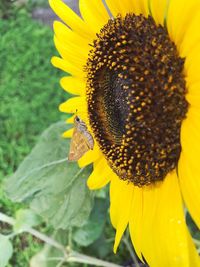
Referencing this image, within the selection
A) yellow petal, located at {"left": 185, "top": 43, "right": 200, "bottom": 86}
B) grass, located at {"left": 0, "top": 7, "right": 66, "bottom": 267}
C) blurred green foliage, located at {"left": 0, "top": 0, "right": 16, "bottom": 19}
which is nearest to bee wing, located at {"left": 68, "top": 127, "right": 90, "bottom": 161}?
yellow petal, located at {"left": 185, "top": 43, "right": 200, "bottom": 86}

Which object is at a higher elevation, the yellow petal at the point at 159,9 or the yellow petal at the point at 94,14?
the yellow petal at the point at 94,14

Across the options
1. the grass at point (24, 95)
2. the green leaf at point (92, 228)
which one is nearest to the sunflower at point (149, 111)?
the green leaf at point (92, 228)

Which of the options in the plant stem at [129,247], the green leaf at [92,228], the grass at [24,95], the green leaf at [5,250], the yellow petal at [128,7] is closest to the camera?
the yellow petal at [128,7]

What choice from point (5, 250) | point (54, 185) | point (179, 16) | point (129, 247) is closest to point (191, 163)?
point (179, 16)

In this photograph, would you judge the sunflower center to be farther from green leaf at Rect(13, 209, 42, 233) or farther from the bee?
green leaf at Rect(13, 209, 42, 233)

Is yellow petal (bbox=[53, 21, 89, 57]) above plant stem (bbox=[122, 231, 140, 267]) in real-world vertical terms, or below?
above

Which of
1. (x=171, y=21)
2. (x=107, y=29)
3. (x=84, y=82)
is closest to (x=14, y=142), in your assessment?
(x=84, y=82)

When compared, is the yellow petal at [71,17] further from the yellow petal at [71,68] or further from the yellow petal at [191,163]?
the yellow petal at [191,163]
